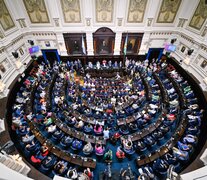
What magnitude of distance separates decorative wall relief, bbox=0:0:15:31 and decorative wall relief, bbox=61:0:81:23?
18.6 ft

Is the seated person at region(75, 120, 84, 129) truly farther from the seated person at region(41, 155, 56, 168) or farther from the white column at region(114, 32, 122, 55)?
the white column at region(114, 32, 122, 55)

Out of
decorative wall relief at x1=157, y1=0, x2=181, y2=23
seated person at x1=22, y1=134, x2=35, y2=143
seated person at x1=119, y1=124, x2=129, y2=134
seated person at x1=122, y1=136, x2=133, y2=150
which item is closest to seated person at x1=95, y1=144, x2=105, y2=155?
seated person at x1=122, y1=136, x2=133, y2=150

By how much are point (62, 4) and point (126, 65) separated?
35.2 ft

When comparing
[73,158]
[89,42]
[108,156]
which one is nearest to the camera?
[73,158]

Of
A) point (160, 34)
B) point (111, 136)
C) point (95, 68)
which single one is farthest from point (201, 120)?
point (95, 68)

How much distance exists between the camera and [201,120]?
37.5 ft

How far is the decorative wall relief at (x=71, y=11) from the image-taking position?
1476cm

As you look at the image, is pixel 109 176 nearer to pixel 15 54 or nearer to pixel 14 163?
pixel 14 163

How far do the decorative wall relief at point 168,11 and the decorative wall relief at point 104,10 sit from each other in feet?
19.6

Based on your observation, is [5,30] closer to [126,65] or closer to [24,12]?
[24,12]

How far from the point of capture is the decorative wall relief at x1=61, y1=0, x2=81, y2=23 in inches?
581

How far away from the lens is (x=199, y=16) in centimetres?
1404

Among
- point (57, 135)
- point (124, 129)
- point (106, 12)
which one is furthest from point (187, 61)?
point (57, 135)

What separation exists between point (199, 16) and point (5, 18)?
20.2 metres
